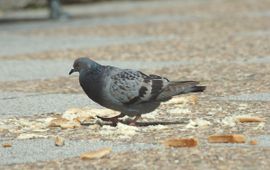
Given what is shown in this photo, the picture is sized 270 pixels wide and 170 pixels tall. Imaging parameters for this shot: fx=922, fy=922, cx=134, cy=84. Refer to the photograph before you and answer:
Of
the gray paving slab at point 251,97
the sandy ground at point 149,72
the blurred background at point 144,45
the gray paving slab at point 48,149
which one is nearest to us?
the sandy ground at point 149,72

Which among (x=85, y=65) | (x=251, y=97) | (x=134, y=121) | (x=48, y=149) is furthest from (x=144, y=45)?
(x=48, y=149)

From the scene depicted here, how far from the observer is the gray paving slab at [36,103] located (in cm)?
874

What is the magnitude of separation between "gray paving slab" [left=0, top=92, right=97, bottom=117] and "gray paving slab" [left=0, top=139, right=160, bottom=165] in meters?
1.70

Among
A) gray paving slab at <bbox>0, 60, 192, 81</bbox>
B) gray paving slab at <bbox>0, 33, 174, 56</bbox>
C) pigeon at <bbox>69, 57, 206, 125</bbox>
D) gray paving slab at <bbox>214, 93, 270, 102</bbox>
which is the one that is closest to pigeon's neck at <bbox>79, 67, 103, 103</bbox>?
pigeon at <bbox>69, 57, 206, 125</bbox>

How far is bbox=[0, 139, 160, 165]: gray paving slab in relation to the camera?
20.7 ft

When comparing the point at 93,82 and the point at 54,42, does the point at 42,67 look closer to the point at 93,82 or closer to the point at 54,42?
the point at 54,42

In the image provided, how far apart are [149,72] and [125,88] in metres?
4.64

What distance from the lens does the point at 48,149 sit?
6621mm

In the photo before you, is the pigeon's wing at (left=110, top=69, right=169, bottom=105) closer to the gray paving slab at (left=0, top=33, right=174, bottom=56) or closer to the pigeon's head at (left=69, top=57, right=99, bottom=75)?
the pigeon's head at (left=69, top=57, right=99, bottom=75)

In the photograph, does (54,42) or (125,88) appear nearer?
(125,88)

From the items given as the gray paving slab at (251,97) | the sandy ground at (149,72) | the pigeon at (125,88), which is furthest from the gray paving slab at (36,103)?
the pigeon at (125,88)

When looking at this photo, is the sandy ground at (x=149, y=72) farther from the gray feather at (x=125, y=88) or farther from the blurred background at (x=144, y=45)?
the gray feather at (x=125, y=88)

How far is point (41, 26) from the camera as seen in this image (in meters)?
21.0

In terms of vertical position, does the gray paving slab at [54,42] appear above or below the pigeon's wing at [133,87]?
below
